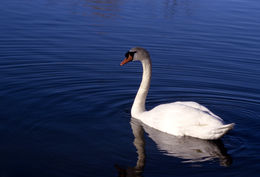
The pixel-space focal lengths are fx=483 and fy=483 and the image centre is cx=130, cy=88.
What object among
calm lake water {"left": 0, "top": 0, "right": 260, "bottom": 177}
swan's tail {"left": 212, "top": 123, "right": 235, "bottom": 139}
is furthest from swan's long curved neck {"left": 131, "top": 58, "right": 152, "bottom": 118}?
swan's tail {"left": 212, "top": 123, "right": 235, "bottom": 139}

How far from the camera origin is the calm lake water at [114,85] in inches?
315

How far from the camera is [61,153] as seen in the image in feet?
26.8

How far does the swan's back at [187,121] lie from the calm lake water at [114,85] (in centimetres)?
19

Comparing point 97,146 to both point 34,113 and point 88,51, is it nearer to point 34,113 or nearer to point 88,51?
point 34,113

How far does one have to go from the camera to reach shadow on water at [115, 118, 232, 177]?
25.5 ft

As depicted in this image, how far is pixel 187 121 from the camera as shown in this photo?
8.94m

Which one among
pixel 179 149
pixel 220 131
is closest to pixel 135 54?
pixel 179 149

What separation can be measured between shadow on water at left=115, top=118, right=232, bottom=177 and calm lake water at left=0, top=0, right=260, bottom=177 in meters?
0.02

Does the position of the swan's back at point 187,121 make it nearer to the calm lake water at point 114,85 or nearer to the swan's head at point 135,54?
the calm lake water at point 114,85

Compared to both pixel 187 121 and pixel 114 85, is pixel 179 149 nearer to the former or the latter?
pixel 187 121

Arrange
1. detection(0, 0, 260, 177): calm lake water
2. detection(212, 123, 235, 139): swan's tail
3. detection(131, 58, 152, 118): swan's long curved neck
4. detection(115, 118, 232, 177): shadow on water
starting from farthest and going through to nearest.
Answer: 1. detection(131, 58, 152, 118): swan's long curved neck
2. detection(212, 123, 235, 139): swan's tail
3. detection(0, 0, 260, 177): calm lake water
4. detection(115, 118, 232, 177): shadow on water

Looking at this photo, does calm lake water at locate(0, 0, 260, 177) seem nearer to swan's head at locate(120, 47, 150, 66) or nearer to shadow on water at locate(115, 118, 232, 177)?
shadow on water at locate(115, 118, 232, 177)

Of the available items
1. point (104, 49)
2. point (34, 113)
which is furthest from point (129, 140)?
point (104, 49)

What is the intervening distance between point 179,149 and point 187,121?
630 mm
